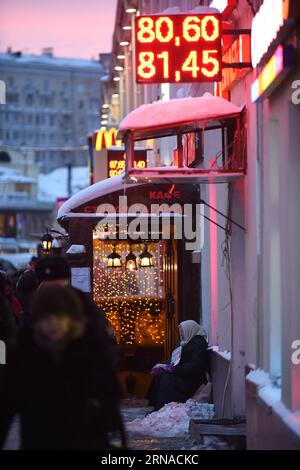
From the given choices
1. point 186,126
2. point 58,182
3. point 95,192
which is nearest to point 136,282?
point 95,192

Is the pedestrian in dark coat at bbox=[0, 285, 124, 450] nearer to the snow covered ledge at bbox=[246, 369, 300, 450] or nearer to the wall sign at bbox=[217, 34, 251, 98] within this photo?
the snow covered ledge at bbox=[246, 369, 300, 450]

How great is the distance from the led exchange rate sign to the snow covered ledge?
3105mm

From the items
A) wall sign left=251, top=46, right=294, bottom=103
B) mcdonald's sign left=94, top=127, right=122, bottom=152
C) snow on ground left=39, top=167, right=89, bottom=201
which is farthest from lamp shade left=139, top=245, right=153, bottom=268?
snow on ground left=39, top=167, right=89, bottom=201

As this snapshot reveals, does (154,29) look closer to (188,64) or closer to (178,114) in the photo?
(188,64)

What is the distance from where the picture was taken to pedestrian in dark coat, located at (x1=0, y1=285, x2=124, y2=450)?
21.2 ft

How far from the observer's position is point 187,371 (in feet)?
49.3

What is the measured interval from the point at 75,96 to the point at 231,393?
13641 cm

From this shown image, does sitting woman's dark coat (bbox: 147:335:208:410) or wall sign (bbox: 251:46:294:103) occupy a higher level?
wall sign (bbox: 251:46:294:103)

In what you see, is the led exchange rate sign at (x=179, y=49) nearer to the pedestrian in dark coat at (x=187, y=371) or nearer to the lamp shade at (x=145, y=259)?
the pedestrian in dark coat at (x=187, y=371)

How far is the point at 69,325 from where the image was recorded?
6.53m

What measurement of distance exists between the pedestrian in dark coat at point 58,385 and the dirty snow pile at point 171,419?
669 centimetres

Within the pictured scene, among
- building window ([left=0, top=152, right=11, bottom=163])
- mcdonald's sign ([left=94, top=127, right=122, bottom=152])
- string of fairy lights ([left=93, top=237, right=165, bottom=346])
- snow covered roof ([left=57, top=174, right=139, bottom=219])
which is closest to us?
snow covered roof ([left=57, top=174, right=139, bottom=219])

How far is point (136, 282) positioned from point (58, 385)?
1232 centimetres
